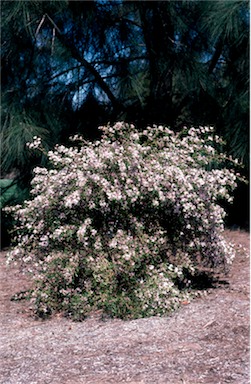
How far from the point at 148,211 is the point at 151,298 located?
2.43 ft

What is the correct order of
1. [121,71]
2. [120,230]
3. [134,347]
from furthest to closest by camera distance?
[121,71], [120,230], [134,347]

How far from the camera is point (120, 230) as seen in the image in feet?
13.2

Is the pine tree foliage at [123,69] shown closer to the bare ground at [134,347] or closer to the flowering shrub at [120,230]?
the flowering shrub at [120,230]

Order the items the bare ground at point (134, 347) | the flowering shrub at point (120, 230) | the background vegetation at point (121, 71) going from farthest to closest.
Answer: the background vegetation at point (121, 71) < the flowering shrub at point (120, 230) < the bare ground at point (134, 347)

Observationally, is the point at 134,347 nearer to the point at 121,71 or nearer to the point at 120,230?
the point at 120,230

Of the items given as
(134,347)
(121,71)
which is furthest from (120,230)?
(121,71)

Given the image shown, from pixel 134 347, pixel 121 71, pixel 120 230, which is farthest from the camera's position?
pixel 121 71

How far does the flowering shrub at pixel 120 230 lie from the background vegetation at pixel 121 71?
197 cm

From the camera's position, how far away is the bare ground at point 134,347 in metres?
2.78

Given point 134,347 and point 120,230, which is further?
point 120,230

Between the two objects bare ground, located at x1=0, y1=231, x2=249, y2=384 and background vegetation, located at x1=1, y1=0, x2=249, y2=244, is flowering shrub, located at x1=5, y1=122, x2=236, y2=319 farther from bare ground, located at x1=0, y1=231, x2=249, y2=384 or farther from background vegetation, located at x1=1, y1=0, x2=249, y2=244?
background vegetation, located at x1=1, y1=0, x2=249, y2=244

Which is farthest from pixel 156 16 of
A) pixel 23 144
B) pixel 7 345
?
pixel 7 345

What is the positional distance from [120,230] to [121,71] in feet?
9.20

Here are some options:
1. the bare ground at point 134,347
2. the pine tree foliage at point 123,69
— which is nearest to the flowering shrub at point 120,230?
the bare ground at point 134,347
